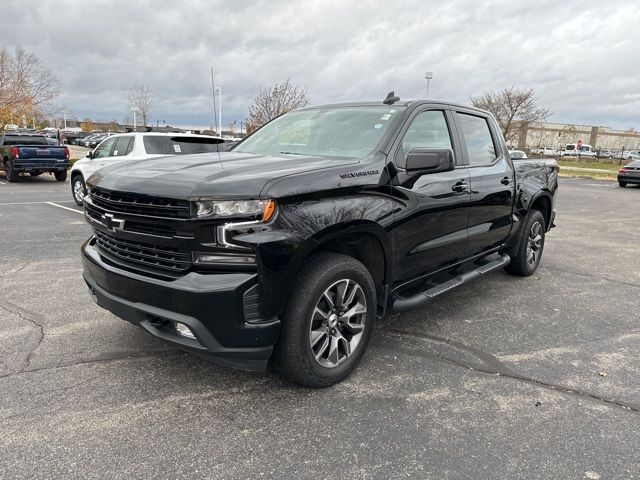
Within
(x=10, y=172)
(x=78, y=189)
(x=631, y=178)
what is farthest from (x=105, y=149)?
(x=631, y=178)

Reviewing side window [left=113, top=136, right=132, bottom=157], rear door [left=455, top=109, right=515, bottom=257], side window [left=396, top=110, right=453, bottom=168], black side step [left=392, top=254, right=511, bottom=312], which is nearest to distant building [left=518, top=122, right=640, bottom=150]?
side window [left=113, top=136, right=132, bottom=157]

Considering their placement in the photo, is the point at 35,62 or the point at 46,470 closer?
the point at 46,470

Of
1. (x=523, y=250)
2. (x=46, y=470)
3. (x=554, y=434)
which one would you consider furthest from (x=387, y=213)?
(x=523, y=250)

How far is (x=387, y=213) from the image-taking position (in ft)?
10.8

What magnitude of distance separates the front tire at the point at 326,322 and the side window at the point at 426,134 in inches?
38.0

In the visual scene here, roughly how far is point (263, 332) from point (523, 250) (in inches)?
158

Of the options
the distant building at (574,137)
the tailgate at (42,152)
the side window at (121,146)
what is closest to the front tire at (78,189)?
the side window at (121,146)

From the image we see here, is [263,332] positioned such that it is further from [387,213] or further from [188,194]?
[387,213]

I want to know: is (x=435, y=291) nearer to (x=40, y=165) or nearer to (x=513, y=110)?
(x=40, y=165)

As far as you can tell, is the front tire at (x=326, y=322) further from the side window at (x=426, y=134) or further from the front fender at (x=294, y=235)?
the side window at (x=426, y=134)

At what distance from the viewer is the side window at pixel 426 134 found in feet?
11.8

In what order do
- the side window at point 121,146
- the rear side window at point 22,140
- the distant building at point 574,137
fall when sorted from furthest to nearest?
the distant building at point 574,137
the rear side window at point 22,140
the side window at point 121,146

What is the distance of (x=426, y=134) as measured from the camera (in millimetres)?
3920

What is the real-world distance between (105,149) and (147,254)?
911 centimetres
